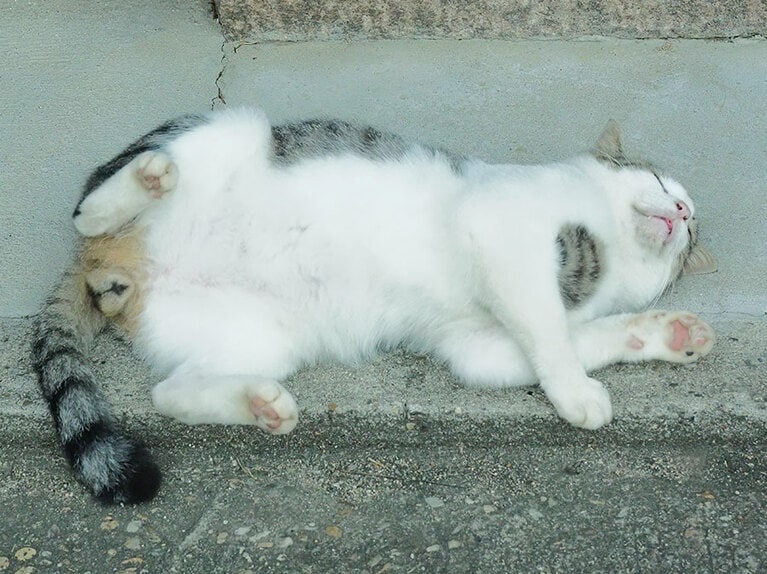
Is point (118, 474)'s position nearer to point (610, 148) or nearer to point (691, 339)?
point (691, 339)

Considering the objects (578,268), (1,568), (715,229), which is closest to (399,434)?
(578,268)

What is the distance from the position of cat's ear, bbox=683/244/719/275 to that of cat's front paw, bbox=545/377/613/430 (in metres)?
0.74

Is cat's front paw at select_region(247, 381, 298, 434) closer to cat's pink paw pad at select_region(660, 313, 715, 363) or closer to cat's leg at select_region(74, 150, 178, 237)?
cat's leg at select_region(74, 150, 178, 237)

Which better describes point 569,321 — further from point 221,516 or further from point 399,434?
point 221,516

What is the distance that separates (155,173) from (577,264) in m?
1.25

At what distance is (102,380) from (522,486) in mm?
1199

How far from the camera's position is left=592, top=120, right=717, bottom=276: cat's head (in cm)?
312

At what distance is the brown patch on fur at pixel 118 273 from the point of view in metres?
2.86

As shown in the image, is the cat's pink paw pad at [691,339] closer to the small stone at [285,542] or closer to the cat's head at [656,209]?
the cat's head at [656,209]

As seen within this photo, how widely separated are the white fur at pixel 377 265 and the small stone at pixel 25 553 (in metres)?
0.57

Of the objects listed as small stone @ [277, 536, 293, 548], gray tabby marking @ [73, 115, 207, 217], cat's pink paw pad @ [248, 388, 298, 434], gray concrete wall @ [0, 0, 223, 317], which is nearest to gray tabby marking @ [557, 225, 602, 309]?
cat's pink paw pad @ [248, 388, 298, 434]

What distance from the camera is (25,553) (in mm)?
2441

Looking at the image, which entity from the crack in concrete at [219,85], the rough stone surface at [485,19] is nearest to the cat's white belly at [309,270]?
the crack in concrete at [219,85]

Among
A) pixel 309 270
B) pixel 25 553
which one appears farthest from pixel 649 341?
pixel 25 553
